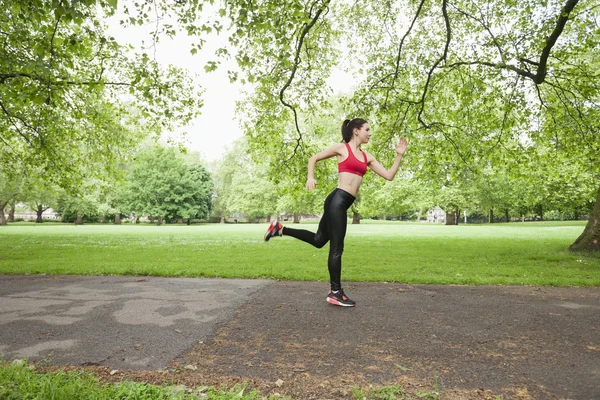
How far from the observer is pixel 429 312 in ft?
15.5

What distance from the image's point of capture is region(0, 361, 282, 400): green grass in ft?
8.02

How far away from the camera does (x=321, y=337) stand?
3.73m

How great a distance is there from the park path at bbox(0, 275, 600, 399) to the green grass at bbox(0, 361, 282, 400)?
214 millimetres

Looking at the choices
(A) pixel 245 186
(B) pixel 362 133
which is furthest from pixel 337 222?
(A) pixel 245 186

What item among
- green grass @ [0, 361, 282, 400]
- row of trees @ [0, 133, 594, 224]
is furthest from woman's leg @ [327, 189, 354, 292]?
row of trees @ [0, 133, 594, 224]

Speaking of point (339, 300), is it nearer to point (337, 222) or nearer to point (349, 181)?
point (337, 222)

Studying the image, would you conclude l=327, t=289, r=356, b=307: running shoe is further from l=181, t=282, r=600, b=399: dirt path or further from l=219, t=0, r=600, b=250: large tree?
l=219, t=0, r=600, b=250: large tree

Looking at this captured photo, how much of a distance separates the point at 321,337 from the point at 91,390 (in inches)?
80.5

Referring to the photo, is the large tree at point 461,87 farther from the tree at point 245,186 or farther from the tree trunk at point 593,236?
the tree at point 245,186

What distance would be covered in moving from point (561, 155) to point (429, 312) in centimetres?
1130

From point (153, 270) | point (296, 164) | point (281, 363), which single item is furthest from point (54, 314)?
point (296, 164)

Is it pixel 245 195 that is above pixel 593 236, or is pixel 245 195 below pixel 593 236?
above

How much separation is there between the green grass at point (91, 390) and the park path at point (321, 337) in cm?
21

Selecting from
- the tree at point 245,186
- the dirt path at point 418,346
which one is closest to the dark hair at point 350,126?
the dirt path at point 418,346
